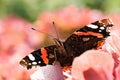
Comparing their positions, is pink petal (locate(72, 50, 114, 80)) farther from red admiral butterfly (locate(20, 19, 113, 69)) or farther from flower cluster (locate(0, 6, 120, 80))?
red admiral butterfly (locate(20, 19, 113, 69))

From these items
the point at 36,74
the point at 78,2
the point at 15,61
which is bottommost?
the point at 78,2

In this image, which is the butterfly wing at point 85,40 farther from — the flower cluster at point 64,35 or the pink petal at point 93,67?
the pink petal at point 93,67

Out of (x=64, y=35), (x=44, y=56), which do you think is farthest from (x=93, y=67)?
(x=64, y=35)

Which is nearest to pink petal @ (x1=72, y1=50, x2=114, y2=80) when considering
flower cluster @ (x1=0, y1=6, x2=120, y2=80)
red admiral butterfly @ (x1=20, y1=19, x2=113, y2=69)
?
flower cluster @ (x1=0, y1=6, x2=120, y2=80)

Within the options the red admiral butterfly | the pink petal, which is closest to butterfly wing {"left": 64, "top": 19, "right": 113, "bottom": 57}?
the red admiral butterfly

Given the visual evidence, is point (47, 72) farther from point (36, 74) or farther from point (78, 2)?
point (78, 2)

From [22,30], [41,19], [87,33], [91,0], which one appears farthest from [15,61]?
[91,0]

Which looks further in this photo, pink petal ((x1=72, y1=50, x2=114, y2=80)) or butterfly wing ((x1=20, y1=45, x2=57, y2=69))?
butterfly wing ((x1=20, y1=45, x2=57, y2=69))

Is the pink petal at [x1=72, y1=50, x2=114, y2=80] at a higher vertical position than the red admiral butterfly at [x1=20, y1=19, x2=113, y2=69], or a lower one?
higher

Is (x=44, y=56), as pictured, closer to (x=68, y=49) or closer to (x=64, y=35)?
(x=68, y=49)
